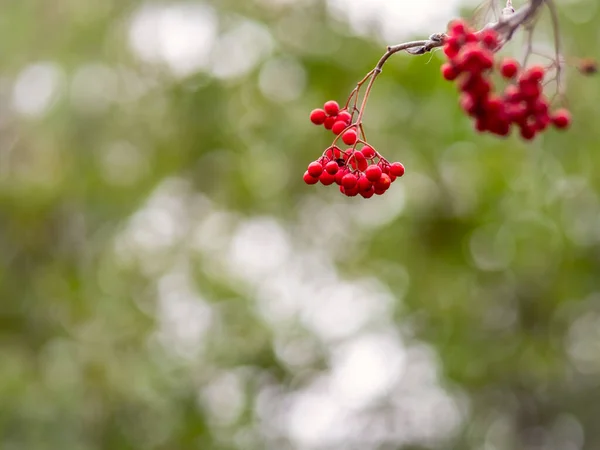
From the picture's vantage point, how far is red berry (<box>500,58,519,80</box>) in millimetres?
1767

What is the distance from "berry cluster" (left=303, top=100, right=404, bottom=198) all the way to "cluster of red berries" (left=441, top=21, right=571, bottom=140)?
0.42 meters

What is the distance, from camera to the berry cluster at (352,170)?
212cm

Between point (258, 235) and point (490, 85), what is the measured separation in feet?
35.2

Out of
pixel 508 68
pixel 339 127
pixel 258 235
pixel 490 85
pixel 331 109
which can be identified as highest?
pixel 258 235

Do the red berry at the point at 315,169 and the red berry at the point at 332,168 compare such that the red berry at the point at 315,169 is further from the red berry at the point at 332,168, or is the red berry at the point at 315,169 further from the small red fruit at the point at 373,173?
the small red fruit at the point at 373,173

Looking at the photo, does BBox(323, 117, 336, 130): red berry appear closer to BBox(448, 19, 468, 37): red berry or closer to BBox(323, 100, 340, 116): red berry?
BBox(323, 100, 340, 116): red berry

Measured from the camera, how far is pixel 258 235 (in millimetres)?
12289

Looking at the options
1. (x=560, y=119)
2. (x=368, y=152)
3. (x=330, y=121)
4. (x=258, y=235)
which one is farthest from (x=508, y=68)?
(x=258, y=235)

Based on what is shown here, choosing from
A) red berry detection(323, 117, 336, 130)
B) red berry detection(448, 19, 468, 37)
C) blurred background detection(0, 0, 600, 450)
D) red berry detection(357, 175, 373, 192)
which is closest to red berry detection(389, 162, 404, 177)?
red berry detection(357, 175, 373, 192)

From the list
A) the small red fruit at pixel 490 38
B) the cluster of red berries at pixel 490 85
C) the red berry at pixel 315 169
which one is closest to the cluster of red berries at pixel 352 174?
the red berry at pixel 315 169

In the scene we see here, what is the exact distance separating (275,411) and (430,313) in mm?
2787

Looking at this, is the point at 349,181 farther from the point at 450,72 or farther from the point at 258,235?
the point at 258,235

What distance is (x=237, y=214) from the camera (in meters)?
11.8

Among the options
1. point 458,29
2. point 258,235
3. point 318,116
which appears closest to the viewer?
point 458,29
